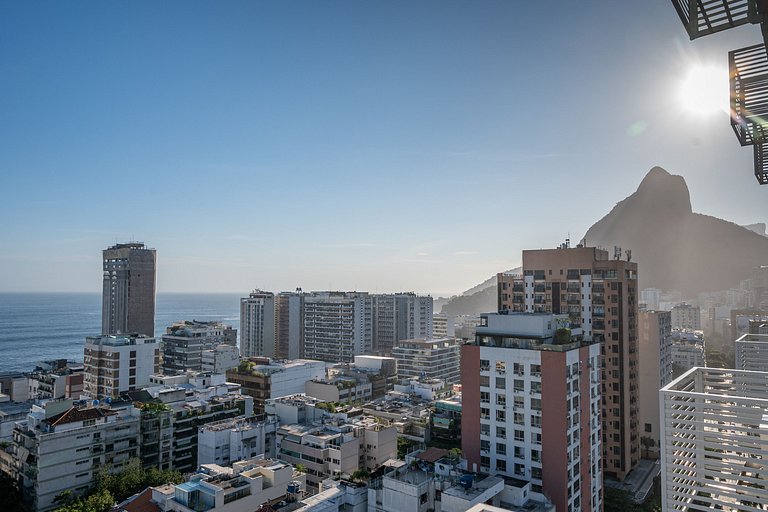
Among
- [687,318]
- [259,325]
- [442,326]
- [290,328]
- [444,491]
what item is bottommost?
[442,326]

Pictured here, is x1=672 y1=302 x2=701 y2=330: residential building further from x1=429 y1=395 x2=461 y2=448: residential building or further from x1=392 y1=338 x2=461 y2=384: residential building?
x1=429 y1=395 x2=461 y2=448: residential building

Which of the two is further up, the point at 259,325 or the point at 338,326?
the point at 338,326

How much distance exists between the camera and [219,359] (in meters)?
69.6

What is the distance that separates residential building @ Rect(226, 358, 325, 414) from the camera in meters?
55.8

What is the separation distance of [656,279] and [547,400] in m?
184

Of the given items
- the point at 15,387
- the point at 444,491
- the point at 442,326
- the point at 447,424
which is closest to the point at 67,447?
the point at 444,491

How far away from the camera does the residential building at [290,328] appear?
96.7 meters

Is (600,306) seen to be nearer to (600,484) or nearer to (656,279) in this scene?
(600,484)

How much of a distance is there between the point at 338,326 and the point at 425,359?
24.7 meters

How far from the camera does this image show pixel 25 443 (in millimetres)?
32656

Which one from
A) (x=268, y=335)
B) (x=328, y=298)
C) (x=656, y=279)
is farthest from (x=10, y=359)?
(x=656, y=279)

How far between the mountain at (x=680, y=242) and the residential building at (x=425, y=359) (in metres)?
125

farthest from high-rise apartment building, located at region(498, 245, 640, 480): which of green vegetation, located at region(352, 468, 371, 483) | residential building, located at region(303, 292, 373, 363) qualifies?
residential building, located at region(303, 292, 373, 363)

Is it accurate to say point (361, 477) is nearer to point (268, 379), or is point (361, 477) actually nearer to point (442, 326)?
point (268, 379)
